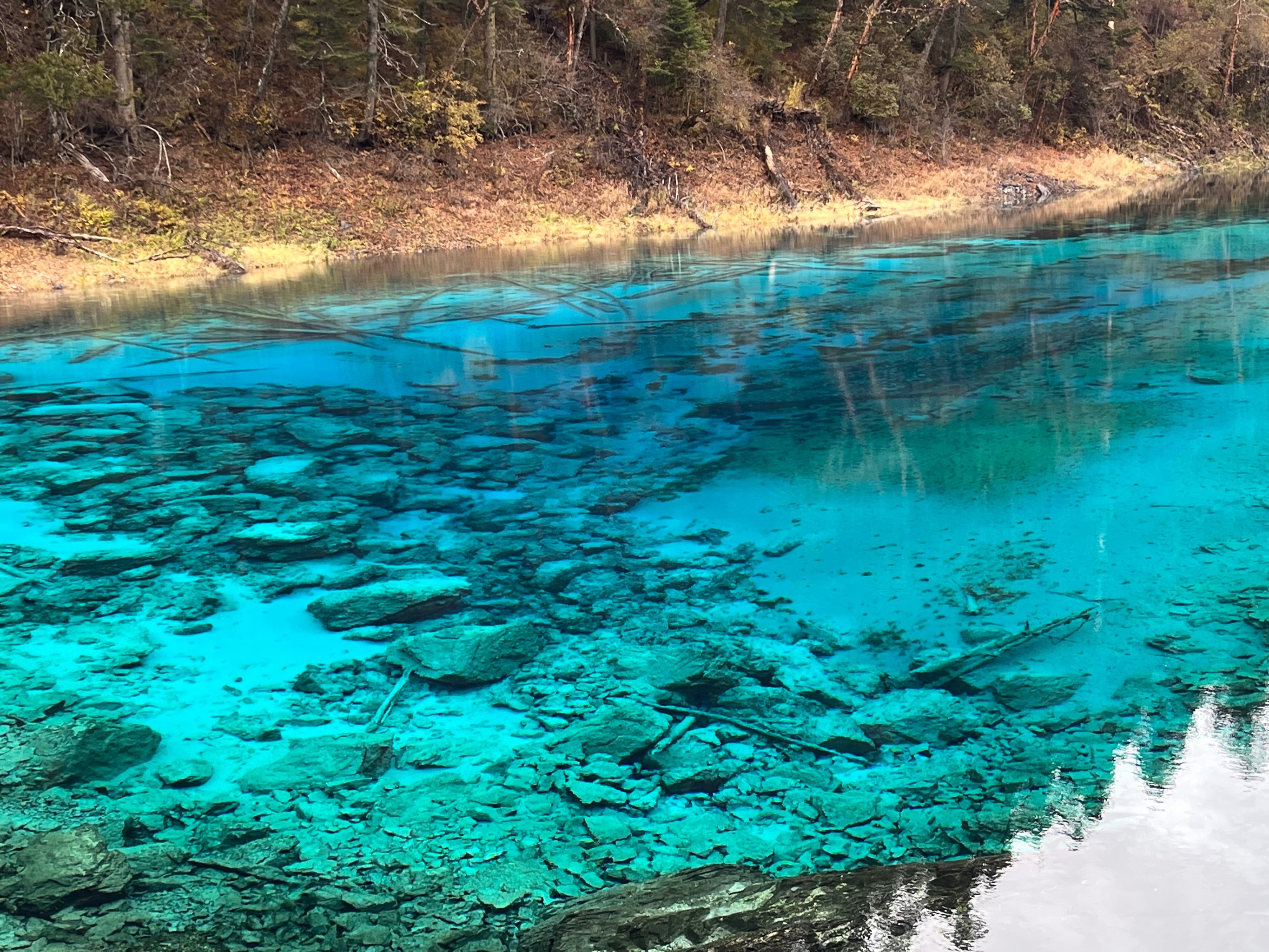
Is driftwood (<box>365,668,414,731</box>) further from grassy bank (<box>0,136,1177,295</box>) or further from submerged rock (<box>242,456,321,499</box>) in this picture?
grassy bank (<box>0,136,1177,295</box>)

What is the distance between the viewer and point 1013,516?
578cm

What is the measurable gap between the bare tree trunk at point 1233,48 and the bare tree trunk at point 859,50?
22.6 m

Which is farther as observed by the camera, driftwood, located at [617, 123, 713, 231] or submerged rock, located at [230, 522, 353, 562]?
driftwood, located at [617, 123, 713, 231]

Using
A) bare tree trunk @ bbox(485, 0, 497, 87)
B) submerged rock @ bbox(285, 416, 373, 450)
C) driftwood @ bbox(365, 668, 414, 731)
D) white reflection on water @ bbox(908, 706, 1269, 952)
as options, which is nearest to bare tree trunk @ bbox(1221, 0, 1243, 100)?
bare tree trunk @ bbox(485, 0, 497, 87)

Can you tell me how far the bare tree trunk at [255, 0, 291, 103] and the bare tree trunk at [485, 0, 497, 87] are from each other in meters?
4.84

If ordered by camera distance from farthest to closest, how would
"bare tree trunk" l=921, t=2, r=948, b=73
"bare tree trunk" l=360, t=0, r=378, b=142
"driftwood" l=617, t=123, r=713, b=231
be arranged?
1. "bare tree trunk" l=921, t=2, r=948, b=73
2. "driftwood" l=617, t=123, r=713, b=231
3. "bare tree trunk" l=360, t=0, r=378, b=142

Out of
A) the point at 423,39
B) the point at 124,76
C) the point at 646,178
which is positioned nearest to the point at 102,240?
the point at 124,76

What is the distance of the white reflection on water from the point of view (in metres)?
2.50

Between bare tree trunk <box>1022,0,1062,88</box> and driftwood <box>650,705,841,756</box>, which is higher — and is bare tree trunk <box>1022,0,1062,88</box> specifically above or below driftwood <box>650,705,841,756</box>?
above

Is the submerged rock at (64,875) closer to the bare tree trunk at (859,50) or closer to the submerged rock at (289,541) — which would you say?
the submerged rock at (289,541)

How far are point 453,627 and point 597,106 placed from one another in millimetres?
26530

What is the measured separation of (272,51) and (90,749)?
2364cm

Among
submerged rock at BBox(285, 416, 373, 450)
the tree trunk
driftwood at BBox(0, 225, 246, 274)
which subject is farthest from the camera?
the tree trunk

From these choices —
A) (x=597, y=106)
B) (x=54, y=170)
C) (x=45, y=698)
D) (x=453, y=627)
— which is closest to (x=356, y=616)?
(x=453, y=627)
